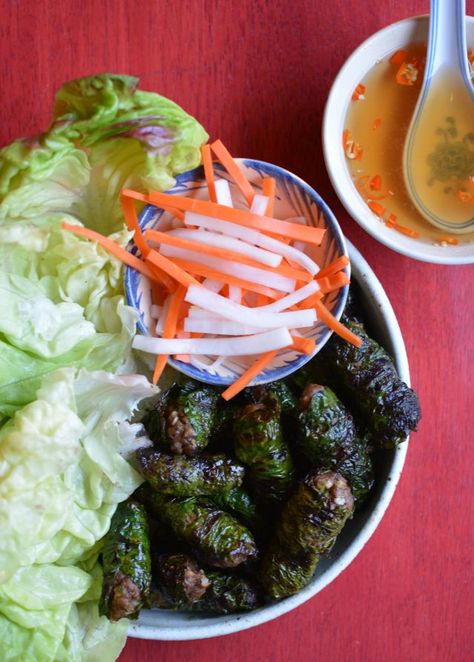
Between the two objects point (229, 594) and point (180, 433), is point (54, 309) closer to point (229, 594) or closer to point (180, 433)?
point (180, 433)

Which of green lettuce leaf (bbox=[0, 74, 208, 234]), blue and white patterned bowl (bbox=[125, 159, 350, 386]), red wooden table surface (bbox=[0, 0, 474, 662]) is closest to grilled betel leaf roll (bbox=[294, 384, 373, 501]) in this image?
blue and white patterned bowl (bbox=[125, 159, 350, 386])

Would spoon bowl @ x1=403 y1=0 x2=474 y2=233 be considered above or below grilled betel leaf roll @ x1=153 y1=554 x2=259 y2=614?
above

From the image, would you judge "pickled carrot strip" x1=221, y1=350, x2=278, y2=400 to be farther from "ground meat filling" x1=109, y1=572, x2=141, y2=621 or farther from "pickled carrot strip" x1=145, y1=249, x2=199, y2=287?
"ground meat filling" x1=109, y1=572, x2=141, y2=621

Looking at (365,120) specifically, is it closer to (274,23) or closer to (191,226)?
(274,23)

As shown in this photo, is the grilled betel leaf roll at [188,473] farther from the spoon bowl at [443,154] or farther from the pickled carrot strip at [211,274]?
the spoon bowl at [443,154]

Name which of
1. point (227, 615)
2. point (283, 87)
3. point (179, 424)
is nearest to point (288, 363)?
point (179, 424)

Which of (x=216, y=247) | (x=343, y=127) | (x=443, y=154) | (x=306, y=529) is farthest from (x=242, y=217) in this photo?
(x=306, y=529)
